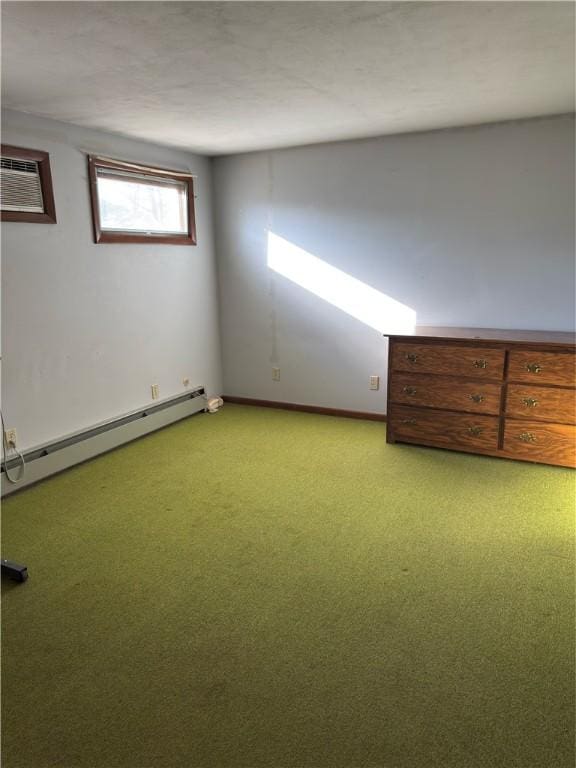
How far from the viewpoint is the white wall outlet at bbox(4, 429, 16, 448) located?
3.21 meters

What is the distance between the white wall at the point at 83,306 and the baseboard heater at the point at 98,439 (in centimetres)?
7

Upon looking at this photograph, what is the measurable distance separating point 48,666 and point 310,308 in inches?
133

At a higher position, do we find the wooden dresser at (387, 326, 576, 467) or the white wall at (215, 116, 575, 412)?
the white wall at (215, 116, 575, 412)

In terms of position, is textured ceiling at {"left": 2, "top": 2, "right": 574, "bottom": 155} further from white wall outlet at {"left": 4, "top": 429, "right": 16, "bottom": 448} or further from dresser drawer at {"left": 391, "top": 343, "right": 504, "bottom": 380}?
white wall outlet at {"left": 4, "top": 429, "right": 16, "bottom": 448}

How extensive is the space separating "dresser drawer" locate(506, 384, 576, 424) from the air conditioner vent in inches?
127

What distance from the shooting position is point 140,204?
419cm

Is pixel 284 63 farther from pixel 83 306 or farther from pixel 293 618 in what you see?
pixel 293 618

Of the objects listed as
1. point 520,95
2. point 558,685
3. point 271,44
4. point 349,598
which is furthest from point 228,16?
point 558,685

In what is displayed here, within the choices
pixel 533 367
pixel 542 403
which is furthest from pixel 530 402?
pixel 533 367

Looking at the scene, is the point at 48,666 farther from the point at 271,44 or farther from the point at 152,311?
the point at 152,311

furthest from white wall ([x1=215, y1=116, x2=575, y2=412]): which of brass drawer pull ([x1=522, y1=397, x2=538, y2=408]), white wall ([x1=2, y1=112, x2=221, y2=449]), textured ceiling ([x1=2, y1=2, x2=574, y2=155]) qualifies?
brass drawer pull ([x1=522, y1=397, x2=538, y2=408])

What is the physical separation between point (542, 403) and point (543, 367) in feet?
0.77

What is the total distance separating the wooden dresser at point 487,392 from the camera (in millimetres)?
3365

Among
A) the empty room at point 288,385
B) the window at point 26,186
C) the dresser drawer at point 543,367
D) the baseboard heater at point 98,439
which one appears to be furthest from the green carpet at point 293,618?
the window at point 26,186
